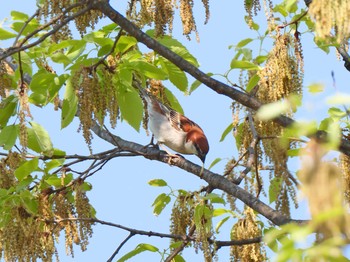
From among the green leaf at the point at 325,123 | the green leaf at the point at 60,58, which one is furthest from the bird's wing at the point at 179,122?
the green leaf at the point at 60,58

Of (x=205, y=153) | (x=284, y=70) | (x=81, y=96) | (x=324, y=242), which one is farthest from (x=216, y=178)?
(x=324, y=242)

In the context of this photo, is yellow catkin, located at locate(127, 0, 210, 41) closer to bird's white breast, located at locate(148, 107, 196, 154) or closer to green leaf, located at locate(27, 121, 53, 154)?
green leaf, located at locate(27, 121, 53, 154)

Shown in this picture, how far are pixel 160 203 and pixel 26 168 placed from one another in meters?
1.17

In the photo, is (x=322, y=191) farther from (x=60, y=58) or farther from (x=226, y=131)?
(x=226, y=131)

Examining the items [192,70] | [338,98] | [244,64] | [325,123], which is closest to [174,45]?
[244,64]

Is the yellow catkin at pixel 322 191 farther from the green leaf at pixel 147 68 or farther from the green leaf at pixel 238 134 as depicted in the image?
the green leaf at pixel 238 134

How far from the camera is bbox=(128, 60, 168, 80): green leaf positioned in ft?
15.1

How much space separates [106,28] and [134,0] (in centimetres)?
26

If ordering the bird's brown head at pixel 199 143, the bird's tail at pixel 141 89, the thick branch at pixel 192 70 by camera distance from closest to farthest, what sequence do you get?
the thick branch at pixel 192 70, the bird's tail at pixel 141 89, the bird's brown head at pixel 199 143

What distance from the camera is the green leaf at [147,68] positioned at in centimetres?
461

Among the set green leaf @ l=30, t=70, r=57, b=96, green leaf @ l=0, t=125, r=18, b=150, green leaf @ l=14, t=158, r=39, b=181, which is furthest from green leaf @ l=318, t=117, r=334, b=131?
green leaf @ l=0, t=125, r=18, b=150

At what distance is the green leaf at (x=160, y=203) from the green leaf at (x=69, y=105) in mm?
1280

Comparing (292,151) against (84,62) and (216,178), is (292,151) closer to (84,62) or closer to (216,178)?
(216,178)

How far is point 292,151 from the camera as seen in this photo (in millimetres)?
4652
